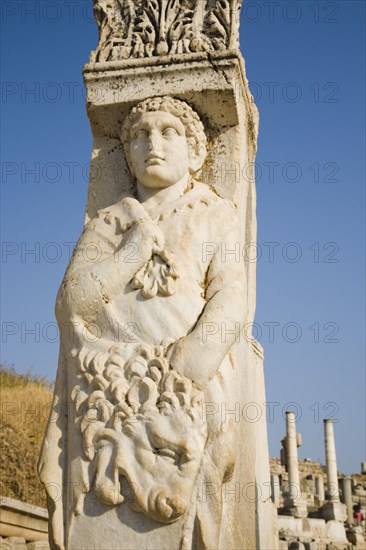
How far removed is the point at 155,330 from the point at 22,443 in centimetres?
1261

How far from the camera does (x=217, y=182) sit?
4.11m

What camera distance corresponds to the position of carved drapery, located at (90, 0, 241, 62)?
4.08 metres

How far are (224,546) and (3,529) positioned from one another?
5.30 metres

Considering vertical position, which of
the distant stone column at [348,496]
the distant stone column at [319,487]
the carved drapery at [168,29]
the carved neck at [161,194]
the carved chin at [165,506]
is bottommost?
the carved chin at [165,506]

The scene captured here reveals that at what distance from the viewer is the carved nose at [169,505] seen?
2.97 metres

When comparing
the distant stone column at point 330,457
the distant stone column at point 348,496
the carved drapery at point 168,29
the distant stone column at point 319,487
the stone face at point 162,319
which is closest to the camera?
the stone face at point 162,319

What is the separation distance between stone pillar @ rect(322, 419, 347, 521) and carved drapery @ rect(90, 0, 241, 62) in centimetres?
2062

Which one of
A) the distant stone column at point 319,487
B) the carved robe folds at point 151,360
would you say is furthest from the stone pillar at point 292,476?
the carved robe folds at point 151,360

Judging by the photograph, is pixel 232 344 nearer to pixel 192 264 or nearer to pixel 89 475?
pixel 192 264

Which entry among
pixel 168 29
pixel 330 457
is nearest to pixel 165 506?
pixel 168 29

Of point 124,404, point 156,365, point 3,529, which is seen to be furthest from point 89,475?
point 3,529

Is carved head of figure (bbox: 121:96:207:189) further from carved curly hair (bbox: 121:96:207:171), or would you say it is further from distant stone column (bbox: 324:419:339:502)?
distant stone column (bbox: 324:419:339:502)

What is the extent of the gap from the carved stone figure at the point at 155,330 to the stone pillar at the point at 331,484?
20.5 meters

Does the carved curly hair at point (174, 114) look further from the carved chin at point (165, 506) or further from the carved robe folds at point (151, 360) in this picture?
the carved chin at point (165, 506)
